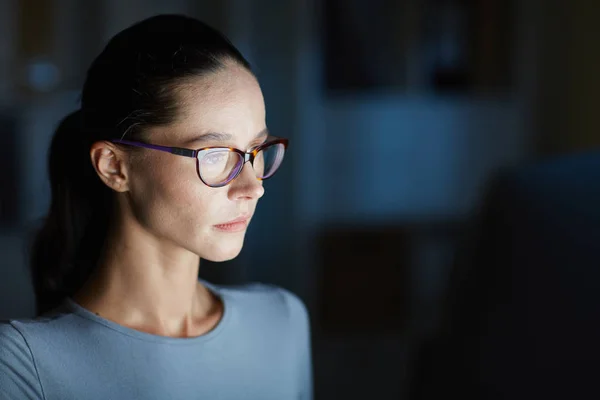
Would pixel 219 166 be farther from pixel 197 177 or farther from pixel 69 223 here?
pixel 69 223

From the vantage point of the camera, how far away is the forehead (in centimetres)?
69

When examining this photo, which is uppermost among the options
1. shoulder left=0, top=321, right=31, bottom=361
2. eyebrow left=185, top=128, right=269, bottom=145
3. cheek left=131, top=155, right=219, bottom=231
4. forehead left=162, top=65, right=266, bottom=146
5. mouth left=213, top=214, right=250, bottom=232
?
forehead left=162, top=65, right=266, bottom=146

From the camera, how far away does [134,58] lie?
27.5 inches

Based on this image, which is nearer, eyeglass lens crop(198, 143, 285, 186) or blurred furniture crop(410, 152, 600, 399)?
eyeglass lens crop(198, 143, 285, 186)

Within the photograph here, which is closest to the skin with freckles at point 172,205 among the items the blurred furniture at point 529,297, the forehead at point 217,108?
the forehead at point 217,108

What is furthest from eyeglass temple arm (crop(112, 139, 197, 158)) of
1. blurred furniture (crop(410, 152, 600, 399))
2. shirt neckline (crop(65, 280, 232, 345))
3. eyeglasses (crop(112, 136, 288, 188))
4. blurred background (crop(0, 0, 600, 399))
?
blurred background (crop(0, 0, 600, 399))

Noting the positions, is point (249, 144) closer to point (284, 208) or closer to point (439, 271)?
point (284, 208)

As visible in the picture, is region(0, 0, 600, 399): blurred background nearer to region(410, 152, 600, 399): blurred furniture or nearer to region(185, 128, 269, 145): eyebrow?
region(410, 152, 600, 399): blurred furniture

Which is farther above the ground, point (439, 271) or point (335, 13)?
point (335, 13)

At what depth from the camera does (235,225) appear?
2.38 ft

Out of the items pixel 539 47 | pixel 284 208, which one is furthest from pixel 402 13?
pixel 284 208

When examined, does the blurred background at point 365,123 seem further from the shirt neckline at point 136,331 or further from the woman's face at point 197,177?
the woman's face at point 197,177

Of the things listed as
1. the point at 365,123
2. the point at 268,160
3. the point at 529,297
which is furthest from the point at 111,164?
the point at 365,123

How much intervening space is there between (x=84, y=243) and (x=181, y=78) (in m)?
0.28
